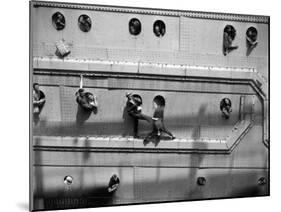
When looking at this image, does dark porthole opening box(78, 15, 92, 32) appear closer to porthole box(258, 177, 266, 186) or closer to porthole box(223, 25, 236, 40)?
porthole box(223, 25, 236, 40)

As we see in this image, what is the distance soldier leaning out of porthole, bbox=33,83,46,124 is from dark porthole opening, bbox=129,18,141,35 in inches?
56.5

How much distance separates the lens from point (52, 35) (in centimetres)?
735

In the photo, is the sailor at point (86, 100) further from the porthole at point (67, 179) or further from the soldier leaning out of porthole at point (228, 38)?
the soldier leaning out of porthole at point (228, 38)

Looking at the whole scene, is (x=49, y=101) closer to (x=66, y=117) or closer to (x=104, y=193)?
(x=66, y=117)

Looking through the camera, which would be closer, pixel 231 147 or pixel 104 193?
pixel 104 193

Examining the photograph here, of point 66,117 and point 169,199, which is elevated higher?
point 66,117

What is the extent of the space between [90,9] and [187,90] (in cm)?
168

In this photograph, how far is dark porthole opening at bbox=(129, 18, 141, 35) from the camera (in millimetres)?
7720

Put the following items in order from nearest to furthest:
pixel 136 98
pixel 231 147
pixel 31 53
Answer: pixel 31 53, pixel 136 98, pixel 231 147

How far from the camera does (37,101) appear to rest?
7.23 m

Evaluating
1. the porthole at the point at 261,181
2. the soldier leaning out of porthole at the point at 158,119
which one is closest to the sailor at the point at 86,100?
the soldier leaning out of porthole at the point at 158,119

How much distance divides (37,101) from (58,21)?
1.03 meters

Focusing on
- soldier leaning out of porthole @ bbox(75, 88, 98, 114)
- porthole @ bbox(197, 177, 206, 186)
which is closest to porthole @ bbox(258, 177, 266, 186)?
porthole @ bbox(197, 177, 206, 186)

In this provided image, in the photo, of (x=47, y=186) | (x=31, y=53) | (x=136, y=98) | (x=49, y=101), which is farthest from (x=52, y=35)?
(x=47, y=186)
